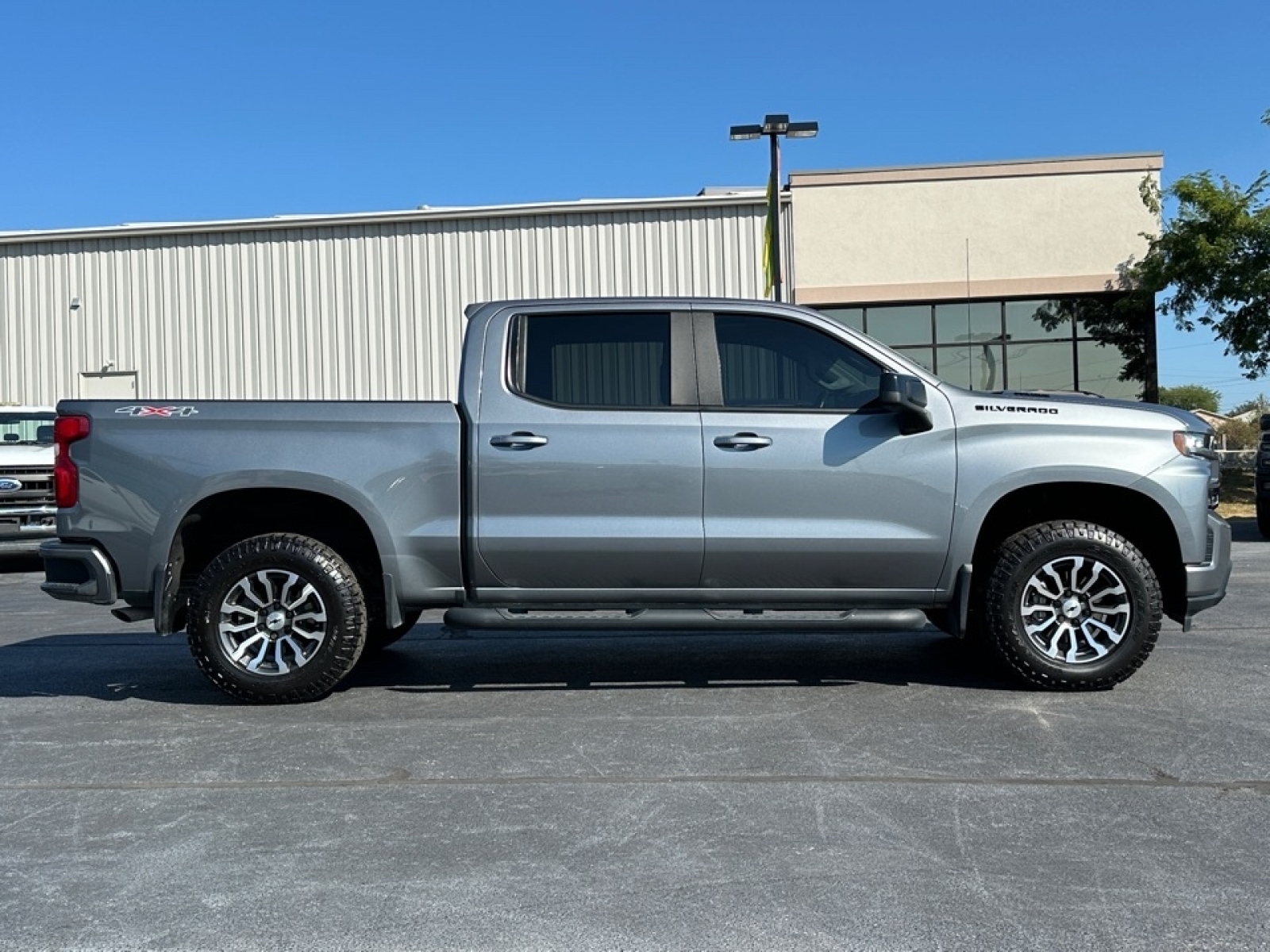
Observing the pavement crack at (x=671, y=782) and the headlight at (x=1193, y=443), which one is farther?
the headlight at (x=1193, y=443)

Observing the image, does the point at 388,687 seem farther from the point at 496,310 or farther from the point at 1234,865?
the point at 1234,865

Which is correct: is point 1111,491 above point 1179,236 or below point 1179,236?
below

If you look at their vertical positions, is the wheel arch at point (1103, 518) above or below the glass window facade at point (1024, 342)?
below

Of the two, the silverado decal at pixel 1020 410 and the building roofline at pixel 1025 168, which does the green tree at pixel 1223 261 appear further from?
the silverado decal at pixel 1020 410

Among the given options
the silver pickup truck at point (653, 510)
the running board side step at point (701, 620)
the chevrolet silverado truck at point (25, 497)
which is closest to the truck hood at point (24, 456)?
the chevrolet silverado truck at point (25, 497)

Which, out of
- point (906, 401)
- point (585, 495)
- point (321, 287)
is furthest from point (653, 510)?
point (321, 287)

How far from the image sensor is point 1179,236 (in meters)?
22.5

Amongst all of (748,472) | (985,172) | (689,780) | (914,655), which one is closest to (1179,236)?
(985,172)

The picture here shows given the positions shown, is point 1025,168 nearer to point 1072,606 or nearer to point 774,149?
point 774,149

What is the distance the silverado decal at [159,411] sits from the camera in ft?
19.7

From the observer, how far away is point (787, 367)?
6160 millimetres

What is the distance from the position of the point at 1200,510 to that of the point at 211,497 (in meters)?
4.81

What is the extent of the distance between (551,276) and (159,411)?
20138 mm

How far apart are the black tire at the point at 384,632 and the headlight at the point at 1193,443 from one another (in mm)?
3944
